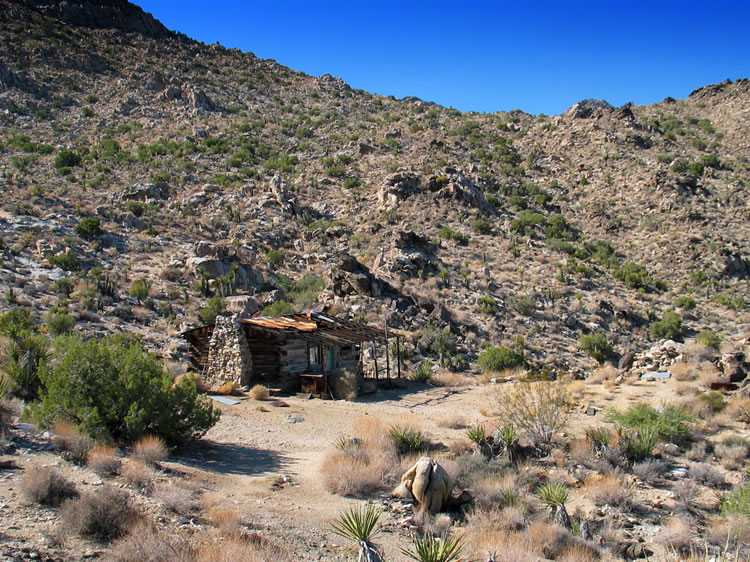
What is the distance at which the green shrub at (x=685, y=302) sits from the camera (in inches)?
1134

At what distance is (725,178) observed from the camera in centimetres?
3991

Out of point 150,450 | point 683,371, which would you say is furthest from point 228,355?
point 683,371

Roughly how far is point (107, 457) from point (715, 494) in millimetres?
10484

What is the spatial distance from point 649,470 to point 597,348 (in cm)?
1568

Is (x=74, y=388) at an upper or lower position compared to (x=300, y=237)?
lower

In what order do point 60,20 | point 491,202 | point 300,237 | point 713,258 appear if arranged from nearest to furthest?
1. point 713,258
2. point 300,237
3. point 491,202
4. point 60,20

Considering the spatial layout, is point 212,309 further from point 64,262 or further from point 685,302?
point 685,302

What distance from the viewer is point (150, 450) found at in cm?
891

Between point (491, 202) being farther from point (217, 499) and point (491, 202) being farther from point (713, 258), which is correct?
point (217, 499)

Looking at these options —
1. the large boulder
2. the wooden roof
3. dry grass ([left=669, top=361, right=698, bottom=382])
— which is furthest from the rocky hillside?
the large boulder

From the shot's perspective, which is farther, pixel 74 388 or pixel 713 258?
pixel 713 258

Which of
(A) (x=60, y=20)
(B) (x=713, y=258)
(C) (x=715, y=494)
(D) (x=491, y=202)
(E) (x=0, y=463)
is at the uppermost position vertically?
(A) (x=60, y=20)

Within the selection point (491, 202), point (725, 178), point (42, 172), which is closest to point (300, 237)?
point (491, 202)

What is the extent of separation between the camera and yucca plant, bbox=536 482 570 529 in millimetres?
8164
